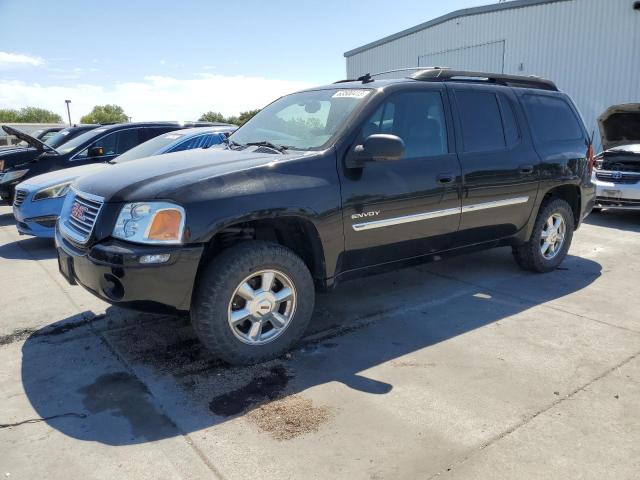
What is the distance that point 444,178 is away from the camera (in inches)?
169

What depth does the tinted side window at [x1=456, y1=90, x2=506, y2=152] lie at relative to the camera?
15.0 ft

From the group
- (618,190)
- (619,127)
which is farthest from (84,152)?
(619,127)

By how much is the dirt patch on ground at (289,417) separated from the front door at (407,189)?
1193mm

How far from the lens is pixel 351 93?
13.6 feet

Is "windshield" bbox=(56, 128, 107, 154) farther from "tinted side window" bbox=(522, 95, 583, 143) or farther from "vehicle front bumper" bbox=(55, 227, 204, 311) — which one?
"tinted side window" bbox=(522, 95, 583, 143)

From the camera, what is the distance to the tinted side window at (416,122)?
4082mm

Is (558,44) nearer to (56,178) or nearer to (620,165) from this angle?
(620,165)

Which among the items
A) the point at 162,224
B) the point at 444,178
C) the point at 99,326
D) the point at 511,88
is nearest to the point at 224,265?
the point at 162,224

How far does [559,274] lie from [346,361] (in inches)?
127

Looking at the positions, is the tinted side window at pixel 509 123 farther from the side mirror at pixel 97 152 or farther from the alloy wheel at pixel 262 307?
the side mirror at pixel 97 152

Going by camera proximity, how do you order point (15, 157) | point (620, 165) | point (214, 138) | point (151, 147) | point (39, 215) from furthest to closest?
point (15, 157)
point (620, 165)
point (214, 138)
point (151, 147)
point (39, 215)

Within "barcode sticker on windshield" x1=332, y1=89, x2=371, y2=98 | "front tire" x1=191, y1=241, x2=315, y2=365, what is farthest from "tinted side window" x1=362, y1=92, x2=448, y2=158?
"front tire" x1=191, y1=241, x2=315, y2=365

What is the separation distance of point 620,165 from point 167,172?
27.1 feet

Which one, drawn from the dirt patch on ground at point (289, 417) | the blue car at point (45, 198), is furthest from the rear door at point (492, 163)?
the blue car at point (45, 198)
